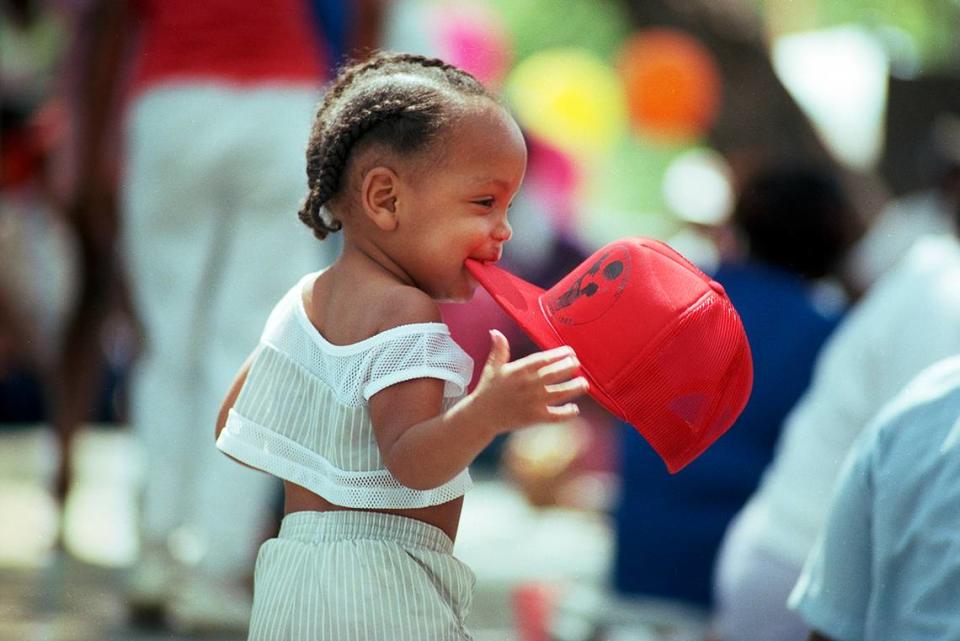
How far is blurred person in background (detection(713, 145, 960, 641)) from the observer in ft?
10.7

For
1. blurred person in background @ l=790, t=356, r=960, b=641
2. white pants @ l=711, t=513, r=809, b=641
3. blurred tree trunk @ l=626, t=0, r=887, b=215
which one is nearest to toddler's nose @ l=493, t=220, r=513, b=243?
blurred person in background @ l=790, t=356, r=960, b=641

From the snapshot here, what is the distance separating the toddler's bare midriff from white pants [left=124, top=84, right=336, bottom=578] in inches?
75.8

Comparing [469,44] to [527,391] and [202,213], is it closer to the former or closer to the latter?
[202,213]

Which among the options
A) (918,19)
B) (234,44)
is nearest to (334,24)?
A: (234,44)

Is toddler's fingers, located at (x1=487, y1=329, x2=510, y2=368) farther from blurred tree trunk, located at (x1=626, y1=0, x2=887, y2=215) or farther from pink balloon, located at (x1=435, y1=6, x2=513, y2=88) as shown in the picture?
blurred tree trunk, located at (x1=626, y1=0, x2=887, y2=215)

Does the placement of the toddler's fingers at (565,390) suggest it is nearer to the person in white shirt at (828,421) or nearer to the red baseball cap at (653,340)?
the red baseball cap at (653,340)

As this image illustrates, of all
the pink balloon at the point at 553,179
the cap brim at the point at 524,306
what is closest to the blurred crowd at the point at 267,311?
the cap brim at the point at 524,306

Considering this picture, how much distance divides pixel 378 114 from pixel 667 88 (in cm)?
989

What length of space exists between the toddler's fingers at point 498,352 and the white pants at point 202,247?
222 cm

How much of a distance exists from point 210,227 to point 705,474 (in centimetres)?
150

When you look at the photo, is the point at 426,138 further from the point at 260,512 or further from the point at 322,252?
the point at 322,252

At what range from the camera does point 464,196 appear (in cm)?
190

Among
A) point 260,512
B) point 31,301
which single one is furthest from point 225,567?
point 31,301

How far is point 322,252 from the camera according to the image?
4770mm
